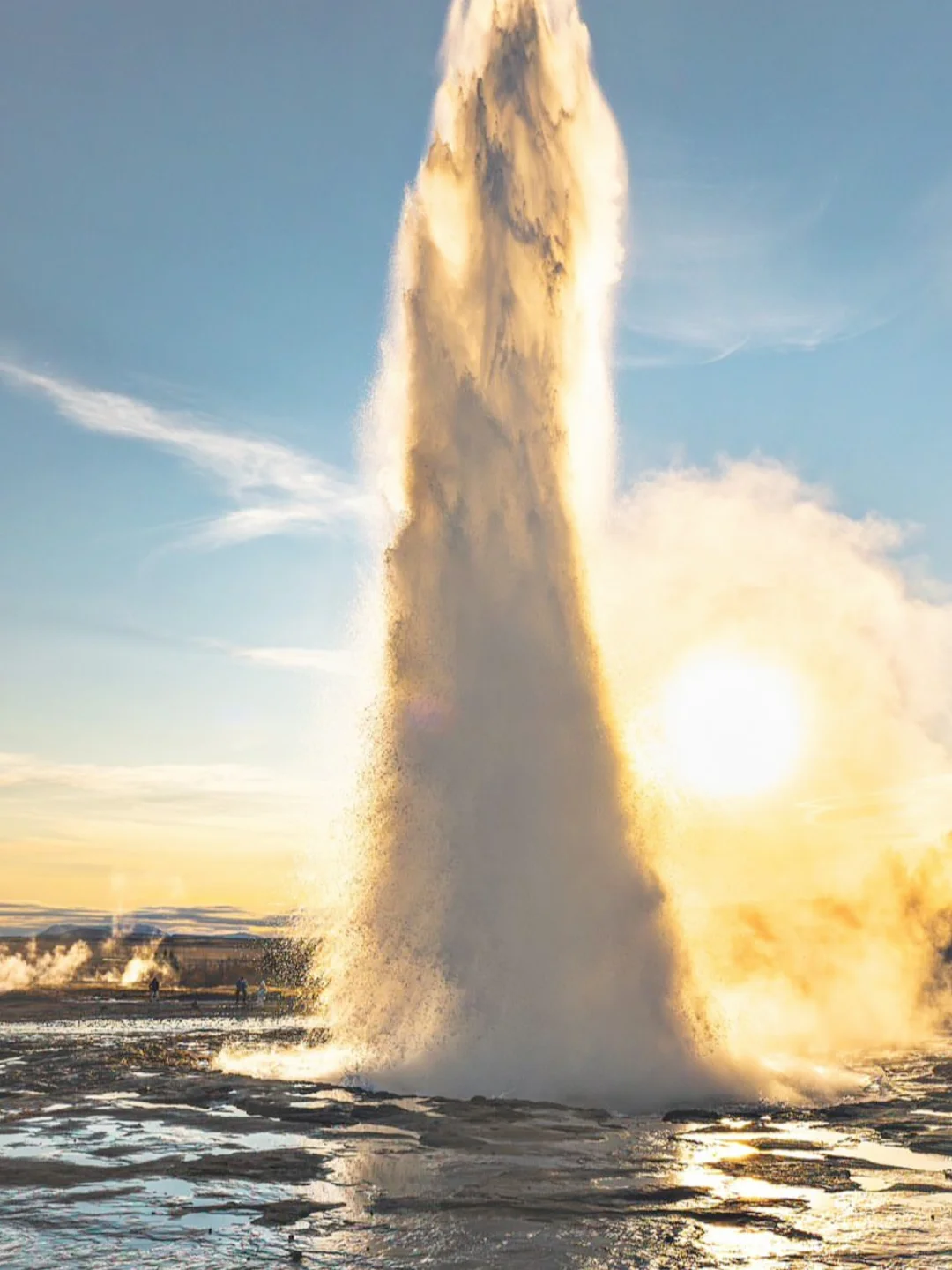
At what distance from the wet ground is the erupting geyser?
7.73 feet

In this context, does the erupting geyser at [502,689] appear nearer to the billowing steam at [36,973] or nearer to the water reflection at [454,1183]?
the water reflection at [454,1183]

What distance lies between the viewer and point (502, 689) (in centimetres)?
2398

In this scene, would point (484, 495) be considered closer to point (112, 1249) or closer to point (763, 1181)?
point (763, 1181)

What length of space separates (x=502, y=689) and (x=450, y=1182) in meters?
11.7

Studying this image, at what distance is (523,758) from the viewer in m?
23.4

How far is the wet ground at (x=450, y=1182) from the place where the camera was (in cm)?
1080

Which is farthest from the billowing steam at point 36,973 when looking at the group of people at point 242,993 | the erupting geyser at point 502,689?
the erupting geyser at point 502,689

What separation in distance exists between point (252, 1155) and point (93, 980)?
194ft

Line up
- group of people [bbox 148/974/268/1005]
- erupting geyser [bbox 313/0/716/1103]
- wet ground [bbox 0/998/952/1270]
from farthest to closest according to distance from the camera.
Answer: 1. group of people [bbox 148/974/268/1005]
2. erupting geyser [bbox 313/0/716/1103]
3. wet ground [bbox 0/998/952/1270]

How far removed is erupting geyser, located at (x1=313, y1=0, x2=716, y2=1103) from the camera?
21.4 metres

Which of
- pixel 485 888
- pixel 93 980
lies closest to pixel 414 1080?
pixel 485 888

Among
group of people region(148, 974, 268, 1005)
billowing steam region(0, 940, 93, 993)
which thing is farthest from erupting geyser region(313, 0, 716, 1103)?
billowing steam region(0, 940, 93, 993)

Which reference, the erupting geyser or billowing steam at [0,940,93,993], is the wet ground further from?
billowing steam at [0,940,93,993]

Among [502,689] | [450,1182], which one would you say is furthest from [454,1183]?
[502,689]
